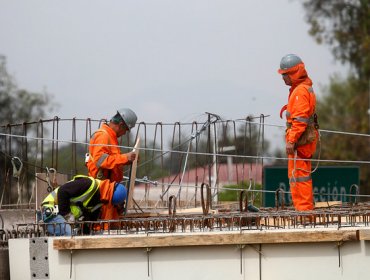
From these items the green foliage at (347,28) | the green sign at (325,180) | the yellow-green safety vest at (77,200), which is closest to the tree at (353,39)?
the green foliage at (347,28)

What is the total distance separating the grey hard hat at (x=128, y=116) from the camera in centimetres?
1786

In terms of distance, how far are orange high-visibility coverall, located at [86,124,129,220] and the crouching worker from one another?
0.80 feet

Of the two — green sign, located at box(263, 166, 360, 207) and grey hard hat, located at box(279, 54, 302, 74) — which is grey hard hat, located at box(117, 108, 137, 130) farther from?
green sign, located at box(263, 166, 360, 207)

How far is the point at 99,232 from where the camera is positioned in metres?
16.0

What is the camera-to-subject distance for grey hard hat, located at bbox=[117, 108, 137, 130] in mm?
17859

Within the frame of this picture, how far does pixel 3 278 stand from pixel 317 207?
214 inches

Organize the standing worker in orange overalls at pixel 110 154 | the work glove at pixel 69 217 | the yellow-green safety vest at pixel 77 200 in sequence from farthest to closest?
the standing worker in orange overalls at pixel 110 154 < the yellow-green safety vest at pixel 77 200 < the work glove at pixel 69 217

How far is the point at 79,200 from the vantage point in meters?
16.6

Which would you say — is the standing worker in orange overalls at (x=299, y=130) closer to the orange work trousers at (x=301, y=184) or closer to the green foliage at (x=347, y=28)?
the orange work trousers at (x=301, y=184)

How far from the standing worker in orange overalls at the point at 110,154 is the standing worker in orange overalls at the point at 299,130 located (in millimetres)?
2246

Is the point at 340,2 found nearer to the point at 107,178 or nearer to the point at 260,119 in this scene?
the point at 260,119

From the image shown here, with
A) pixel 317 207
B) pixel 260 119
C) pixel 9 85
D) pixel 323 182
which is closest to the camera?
pixel 317 207

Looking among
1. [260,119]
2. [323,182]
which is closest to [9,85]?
[323,182]

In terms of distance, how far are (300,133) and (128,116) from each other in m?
2.52
